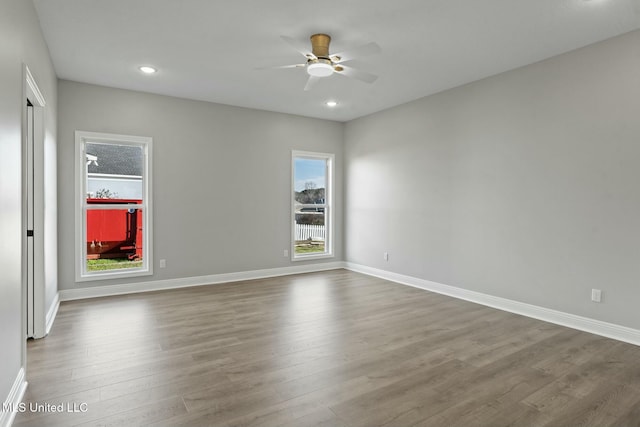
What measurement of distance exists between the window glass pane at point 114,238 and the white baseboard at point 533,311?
391cm

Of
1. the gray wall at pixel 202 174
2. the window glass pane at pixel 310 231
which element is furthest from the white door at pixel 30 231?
the window glass pane at pixel 310 231

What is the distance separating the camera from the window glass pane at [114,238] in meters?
4.97

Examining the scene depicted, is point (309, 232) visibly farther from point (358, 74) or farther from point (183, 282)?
point (358, 74)

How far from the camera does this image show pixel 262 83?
474 cm

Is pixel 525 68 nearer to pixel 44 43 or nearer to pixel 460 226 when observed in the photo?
pixel 460 226

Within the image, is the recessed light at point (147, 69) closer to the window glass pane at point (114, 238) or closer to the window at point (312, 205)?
the window glass pane at point (114, 238)

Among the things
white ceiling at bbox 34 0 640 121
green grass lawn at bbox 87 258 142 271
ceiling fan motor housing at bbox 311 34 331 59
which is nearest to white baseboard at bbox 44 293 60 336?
green grass lawn at bbox 87 258 142 271

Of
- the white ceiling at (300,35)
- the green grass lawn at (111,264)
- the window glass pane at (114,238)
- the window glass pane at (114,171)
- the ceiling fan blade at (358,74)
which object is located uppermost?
the white ceiling at (300,35)

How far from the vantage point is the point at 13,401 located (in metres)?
2.12

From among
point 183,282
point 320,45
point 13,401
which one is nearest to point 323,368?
point 13,401

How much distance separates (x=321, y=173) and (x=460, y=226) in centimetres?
293

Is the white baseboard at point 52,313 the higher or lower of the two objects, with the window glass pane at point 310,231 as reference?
lower

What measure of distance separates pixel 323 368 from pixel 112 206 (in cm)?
387

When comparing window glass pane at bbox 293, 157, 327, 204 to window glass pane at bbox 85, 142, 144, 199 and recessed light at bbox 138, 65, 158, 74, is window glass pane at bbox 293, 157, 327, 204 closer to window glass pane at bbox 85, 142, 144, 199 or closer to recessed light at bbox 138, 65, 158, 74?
window glass pane at bbox 85, 142, 144, 199
